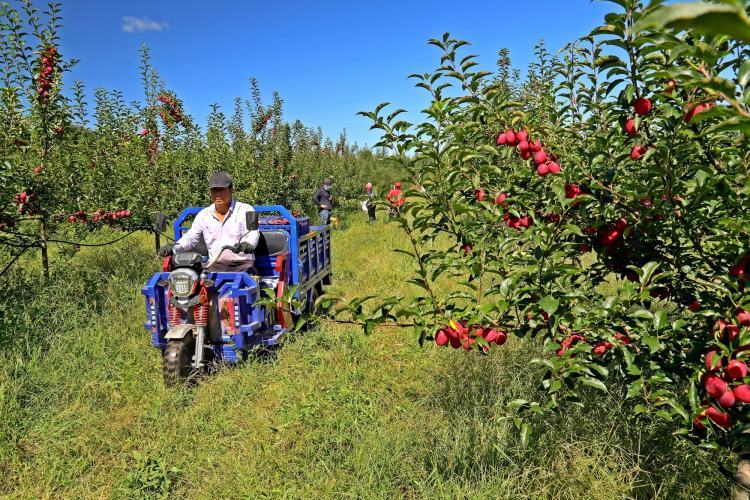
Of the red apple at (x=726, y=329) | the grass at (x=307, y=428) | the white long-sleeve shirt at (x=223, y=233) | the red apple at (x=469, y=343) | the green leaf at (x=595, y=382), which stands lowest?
the grass at (x=307, y=428)

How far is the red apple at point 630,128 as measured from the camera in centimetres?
152

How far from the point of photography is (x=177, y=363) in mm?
3498

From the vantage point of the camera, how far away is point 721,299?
1565 mm

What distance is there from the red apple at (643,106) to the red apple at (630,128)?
0.04m

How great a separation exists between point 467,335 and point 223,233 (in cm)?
306

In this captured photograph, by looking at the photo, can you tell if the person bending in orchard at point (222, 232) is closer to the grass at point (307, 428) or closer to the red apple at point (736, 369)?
the grass at point (307, 428)

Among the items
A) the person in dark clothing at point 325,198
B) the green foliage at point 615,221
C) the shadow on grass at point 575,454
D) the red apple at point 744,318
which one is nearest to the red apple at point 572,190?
the green foliage at point 615,221

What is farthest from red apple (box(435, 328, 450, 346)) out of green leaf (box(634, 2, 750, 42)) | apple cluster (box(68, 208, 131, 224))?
apple cluster (box(68, 208, 131, 224))

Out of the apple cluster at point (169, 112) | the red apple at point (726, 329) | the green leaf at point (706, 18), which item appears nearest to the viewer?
the green leaf at point (706, 18)

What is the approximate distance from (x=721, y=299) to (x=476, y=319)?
82cm

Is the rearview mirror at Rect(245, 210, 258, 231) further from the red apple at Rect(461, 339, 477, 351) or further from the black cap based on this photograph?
the red apple at Rect(461, 339, 477, 351)

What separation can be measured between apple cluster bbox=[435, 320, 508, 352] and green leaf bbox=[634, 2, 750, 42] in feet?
4.30

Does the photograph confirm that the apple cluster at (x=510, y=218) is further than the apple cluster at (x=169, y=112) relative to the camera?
No

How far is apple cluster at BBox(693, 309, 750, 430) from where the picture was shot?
1244mm
